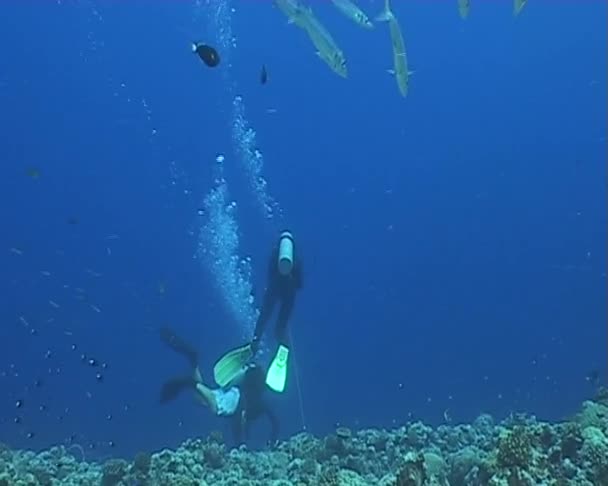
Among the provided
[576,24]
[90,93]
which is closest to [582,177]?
[576,24]

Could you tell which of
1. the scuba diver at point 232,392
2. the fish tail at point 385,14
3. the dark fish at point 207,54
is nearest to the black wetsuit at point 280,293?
Result: the scuba diver at point 232,392

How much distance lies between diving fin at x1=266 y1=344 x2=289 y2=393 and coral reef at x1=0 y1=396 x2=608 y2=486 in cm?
71

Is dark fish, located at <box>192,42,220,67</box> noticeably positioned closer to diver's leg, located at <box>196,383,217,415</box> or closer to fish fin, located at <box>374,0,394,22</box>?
fish fin, located at <box>374,0,394,22</box>

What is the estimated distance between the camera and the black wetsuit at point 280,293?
35.8 ft

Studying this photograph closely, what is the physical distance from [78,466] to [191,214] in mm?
54438

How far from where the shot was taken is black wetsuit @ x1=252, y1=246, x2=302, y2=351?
10906 mm

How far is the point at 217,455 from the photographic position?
9.00 m

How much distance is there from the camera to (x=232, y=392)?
1054 cm

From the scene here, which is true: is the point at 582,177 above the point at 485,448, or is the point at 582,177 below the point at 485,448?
above

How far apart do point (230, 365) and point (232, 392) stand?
0.73 meters

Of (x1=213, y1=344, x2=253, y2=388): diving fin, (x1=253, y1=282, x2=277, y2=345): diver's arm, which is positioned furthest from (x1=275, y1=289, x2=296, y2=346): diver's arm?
(x1=213, y1=344, x2=253, y2=388): diving fin

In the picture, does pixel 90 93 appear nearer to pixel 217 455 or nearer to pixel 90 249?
pixel 90 249

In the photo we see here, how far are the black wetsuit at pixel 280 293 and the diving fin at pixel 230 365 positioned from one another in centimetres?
60

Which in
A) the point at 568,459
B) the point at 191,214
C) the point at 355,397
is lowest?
the point at 568,459
